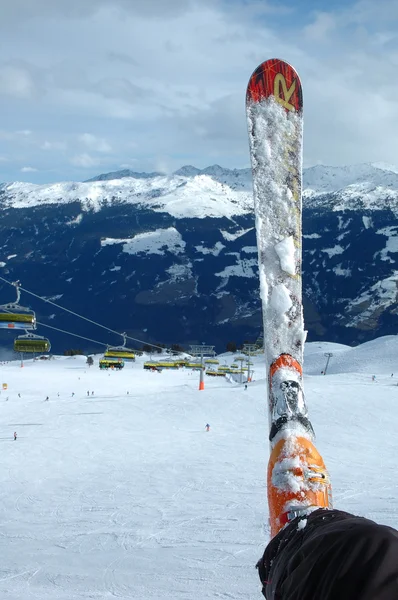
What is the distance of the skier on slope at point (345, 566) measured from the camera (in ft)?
4.78

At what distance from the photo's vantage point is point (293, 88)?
736 centimetres

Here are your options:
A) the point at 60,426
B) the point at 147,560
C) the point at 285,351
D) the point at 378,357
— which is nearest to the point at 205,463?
the point at 147,560

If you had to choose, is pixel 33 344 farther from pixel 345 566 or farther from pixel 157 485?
pixel 345 566

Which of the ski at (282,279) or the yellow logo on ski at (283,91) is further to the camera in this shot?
the yellow logo on ski at (283,91)

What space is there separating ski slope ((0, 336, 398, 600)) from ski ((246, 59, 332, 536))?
19.1 ft

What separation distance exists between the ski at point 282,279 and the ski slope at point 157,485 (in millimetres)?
5831

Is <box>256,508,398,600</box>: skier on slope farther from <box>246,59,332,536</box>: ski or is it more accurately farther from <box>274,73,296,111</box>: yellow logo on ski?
<box>274,73,296,111</box>: yellow logo on ski

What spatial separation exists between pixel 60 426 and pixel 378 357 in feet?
178

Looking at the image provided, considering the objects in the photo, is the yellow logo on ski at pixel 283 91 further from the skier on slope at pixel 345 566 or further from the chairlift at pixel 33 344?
the chairlift at pixel 33 344

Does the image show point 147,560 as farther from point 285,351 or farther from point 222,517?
point 285,351

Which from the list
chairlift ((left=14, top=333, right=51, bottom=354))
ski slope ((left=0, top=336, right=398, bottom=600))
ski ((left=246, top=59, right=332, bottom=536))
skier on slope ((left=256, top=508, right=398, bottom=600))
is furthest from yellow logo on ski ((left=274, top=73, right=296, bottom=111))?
chairlift ((left=14, top=333, right=51, bottom=354))

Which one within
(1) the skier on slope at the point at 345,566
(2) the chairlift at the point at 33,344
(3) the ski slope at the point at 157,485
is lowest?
(3) the ski slope at the point at 157,485

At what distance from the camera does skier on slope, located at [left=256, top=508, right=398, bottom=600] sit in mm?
1457

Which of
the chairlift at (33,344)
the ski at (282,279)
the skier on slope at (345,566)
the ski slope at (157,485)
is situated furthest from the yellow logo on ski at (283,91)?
the chairlift at (33,344)
